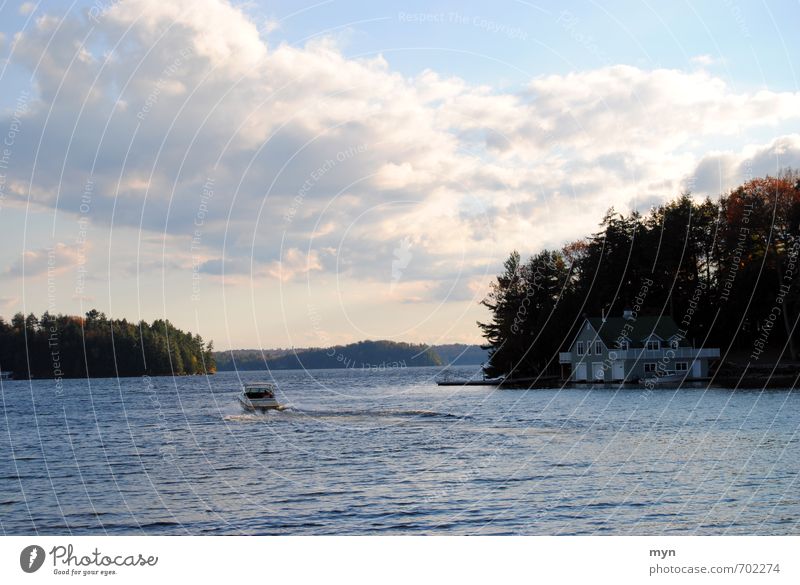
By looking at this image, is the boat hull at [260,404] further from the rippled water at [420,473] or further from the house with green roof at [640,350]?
the house with green roof at [640,350]

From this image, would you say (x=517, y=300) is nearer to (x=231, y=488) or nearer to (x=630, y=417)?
(x=630, y=417)

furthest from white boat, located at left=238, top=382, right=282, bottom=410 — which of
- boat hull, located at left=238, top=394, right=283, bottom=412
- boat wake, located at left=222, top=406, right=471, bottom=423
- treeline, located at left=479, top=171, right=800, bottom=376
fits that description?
treeline, located at left=479, top=171, right=800, bottom=376

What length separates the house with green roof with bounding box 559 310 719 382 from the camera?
4446 inches

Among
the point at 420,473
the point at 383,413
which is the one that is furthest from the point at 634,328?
the point at 420,473

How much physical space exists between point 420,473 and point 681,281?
305ft

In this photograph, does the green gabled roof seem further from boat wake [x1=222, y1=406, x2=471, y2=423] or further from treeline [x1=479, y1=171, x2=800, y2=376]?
boat wake [x1=222, y1=406, x2=471, y2=423]

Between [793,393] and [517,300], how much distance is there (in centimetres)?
4977

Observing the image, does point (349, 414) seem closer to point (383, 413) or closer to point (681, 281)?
point (383, 413)

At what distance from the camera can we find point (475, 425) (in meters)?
66.1

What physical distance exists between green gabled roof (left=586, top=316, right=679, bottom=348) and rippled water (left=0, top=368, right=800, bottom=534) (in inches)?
1413

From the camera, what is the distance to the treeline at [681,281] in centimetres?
11019

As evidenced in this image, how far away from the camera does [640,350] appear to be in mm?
112938
